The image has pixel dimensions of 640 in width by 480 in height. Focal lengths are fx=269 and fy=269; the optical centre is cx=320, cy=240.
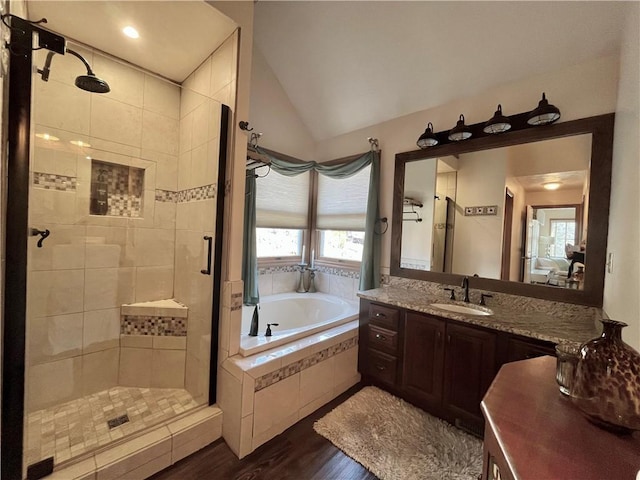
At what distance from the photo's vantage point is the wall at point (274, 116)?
2.78 metres

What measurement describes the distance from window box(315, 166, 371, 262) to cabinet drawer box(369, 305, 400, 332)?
937 millimetres

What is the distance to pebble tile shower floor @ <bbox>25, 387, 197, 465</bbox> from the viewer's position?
55.0 inches

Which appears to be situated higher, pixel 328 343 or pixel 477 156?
pixel 477 156

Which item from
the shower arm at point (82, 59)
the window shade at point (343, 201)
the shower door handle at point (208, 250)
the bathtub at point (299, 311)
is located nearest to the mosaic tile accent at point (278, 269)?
the bathtub at point (299, 311)

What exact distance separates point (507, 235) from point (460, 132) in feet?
2.96

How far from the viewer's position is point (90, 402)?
1905mm

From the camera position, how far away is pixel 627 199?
123 cm

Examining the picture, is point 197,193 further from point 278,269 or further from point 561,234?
point 561,234

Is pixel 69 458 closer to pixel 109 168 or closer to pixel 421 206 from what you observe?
pixel 109 168

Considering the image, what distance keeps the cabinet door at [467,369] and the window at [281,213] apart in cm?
206

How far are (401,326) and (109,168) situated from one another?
2.62 m

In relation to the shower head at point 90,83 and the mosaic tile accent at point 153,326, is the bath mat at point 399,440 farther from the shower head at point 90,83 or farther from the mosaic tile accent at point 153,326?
the shower head at point 90,83

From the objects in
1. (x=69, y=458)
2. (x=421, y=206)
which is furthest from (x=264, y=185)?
(x=69, y=458)

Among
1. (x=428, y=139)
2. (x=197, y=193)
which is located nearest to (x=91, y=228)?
(x=197, y=193)
